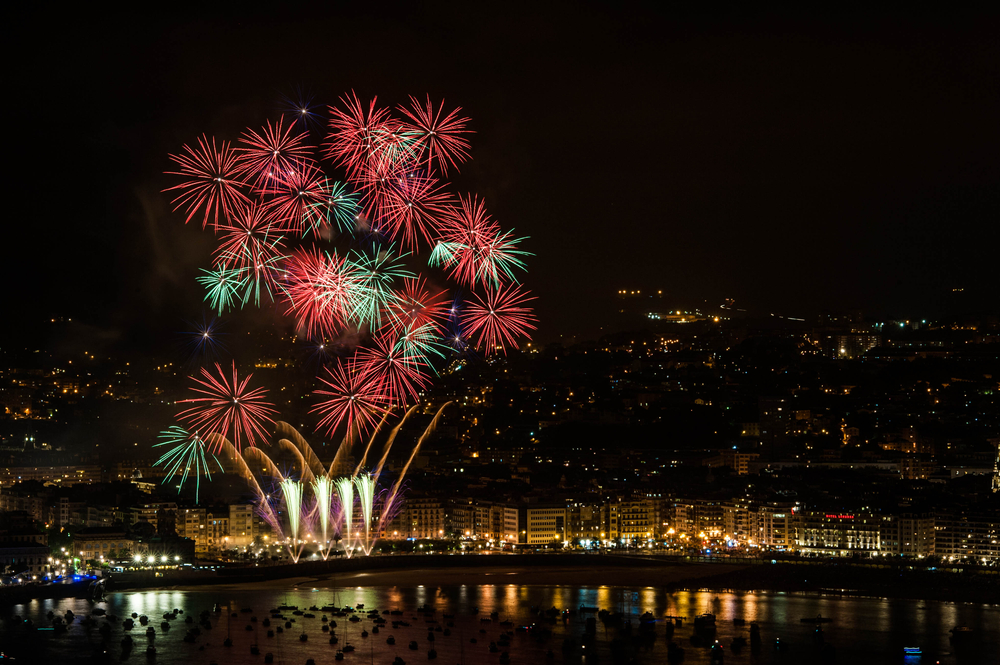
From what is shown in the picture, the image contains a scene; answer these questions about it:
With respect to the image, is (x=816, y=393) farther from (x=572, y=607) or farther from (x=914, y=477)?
(x=572, y=607)

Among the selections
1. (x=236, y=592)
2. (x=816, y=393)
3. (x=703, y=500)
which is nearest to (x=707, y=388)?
(x=816, y=393)

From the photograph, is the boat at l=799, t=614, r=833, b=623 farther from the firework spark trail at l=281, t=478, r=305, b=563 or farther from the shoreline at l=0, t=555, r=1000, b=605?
the firework spark trail at l=281, t=478, r=305, b=563

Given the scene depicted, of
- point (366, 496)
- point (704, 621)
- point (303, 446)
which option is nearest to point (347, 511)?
point (366, 496)

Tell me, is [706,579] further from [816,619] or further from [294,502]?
[294,502]

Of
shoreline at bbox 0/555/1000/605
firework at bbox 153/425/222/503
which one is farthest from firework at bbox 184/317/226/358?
shoreline at bbox 0/555/1000/605

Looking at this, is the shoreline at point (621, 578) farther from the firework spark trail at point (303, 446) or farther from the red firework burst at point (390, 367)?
the red firework burst at point (390, 367)
